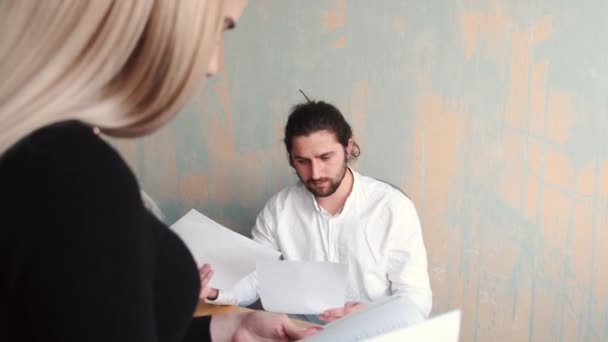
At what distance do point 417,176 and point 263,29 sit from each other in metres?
0.83

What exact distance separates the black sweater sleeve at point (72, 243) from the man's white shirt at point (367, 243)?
1.44 m

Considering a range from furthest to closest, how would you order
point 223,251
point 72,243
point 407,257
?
point 407,257
point 223,251
point 72,243

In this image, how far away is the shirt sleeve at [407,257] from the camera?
6.16ft

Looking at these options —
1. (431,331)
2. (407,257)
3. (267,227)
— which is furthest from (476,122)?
(431,331)

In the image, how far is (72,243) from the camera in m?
0.45

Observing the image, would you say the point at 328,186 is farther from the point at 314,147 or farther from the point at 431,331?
the point at 431,331

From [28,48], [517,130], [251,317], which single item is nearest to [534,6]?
[517,130]

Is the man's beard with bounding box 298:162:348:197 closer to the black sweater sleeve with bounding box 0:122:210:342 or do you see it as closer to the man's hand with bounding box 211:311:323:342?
the man's hand with bounding box 211:311:323:342

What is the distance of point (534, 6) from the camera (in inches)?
73.9

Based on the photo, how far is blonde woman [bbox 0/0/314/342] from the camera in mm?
450

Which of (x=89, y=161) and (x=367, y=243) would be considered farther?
(x=367, y=243)

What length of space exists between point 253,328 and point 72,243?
2.22ft

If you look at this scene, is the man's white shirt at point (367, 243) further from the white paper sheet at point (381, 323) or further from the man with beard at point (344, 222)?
the white paper sheet at point (381, 323)

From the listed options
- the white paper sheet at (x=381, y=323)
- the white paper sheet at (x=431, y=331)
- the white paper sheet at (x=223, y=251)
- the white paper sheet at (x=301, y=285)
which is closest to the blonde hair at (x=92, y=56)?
the white paper sheet at (x=431, y=331)
